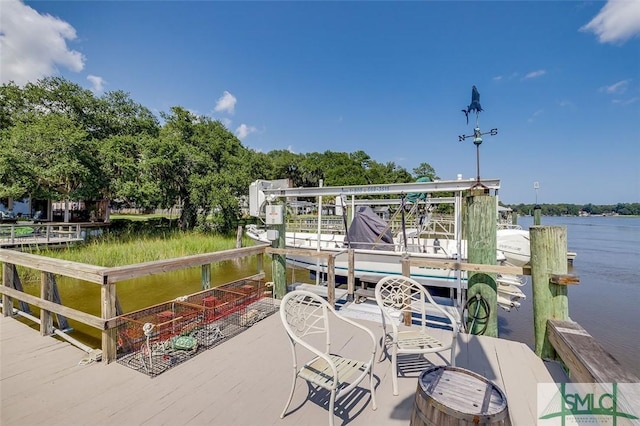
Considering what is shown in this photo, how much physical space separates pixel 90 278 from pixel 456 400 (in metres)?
3.19

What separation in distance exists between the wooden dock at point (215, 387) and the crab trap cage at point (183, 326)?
0.14 metres

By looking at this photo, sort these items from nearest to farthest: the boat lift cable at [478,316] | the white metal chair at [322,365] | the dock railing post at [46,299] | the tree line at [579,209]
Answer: the white metal chair at [322,365] < the dock railing post at [46,299] < the boat lift cable at [478,316] < the tree line at [579,209]

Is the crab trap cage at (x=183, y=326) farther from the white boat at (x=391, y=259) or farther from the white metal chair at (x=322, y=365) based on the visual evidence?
the white boat at (x=391, y=259)

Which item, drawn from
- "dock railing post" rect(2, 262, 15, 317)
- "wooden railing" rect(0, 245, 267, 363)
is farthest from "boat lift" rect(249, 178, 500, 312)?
"dock railing post" rect(2, 262, 15, 317)

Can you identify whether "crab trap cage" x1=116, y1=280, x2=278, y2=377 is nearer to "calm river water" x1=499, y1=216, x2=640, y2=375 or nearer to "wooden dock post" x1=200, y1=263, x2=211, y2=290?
"wooden dock post" x1=200, y1=263, x2=211, y2=290

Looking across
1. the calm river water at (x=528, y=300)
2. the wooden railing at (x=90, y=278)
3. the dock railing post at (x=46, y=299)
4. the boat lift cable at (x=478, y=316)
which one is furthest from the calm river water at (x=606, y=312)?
the dock railing post at (x=46, y=299)

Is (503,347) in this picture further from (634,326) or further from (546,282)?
(634,326)

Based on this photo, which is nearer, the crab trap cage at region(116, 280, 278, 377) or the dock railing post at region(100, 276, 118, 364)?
the dock railing post at region(100, 276, 118, 364)

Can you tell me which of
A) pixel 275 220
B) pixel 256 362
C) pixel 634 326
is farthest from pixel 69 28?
pixel 634 326

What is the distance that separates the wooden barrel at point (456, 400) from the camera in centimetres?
118

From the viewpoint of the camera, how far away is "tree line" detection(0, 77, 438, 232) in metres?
11.6

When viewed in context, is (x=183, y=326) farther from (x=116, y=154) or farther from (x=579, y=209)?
(x=579, y=209)

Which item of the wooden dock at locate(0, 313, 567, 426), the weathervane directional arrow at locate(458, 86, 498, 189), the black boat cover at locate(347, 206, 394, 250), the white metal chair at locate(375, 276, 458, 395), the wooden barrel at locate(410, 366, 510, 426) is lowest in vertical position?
the wooden dock at locate(0, 313, 567, 426)

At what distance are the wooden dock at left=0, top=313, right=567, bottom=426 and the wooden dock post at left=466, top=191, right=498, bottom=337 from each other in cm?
36
